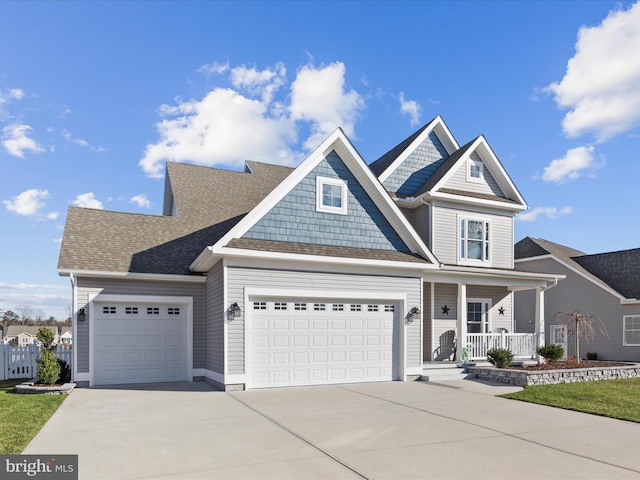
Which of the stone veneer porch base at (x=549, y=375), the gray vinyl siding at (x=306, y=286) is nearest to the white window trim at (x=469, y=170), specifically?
the gray vinyl siding at (x=306, y=286)

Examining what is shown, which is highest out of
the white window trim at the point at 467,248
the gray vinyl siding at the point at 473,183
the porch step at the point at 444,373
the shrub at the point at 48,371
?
the gray vinyl siding at the point at 473,183

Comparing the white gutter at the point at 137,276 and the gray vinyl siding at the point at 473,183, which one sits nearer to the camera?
the white gutter at the point at 137,276

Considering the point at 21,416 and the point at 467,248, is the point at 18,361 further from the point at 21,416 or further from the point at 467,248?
the point at 467,248

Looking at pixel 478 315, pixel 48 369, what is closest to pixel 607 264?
pixel 478 315

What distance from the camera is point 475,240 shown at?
18.6 m

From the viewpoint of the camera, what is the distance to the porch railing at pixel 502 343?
16.6m

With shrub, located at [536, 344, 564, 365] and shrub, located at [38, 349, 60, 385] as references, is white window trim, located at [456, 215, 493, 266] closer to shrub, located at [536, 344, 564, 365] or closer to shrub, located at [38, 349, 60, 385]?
shrub, located at [536, 344, 564, 365]

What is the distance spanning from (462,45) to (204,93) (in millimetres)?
8773

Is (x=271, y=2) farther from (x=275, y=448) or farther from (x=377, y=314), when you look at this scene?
(x=275, y=448)

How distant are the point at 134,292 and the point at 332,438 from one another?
9.00 m

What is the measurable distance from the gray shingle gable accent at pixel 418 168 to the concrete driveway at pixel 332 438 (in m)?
9.68

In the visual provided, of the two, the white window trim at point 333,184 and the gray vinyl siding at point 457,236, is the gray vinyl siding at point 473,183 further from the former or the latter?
the white window trim at point 333,184

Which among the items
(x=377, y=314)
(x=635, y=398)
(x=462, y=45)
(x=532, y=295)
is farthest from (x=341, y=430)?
(x=532, y=295)

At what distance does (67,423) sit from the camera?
26.9 ft
